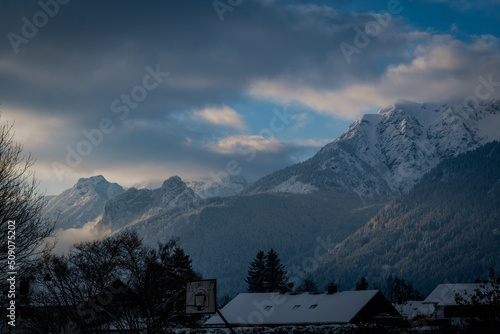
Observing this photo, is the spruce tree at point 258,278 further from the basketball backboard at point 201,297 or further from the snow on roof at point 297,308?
the basketball backboard at point 201,297

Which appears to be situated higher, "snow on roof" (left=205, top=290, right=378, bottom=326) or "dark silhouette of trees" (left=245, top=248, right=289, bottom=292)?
"dark silhouette of trees" (left=245, top=248, right=289, bottom=292)

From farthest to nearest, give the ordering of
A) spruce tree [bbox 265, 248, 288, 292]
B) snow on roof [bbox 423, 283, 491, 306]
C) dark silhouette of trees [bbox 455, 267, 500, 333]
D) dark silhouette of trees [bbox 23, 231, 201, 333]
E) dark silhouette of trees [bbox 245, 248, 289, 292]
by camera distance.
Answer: dark silhouette of trees [bbox 245, 248, 289, 292]
spruce tree [bbox 265, 248, 288, 292]
snow on roof [bbox 423, 283, 491, 306]
dark silhouette of trees [bbox 23, 231, 201, 333]
dark silhouette of trees [bbox 455, 267, 500, 333]

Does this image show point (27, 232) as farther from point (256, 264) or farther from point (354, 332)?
point (256, 264)

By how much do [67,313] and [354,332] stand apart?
24792 mm

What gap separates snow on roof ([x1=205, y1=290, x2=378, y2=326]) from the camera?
59.5 m

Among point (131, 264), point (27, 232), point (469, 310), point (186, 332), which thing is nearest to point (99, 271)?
point (131, 264)

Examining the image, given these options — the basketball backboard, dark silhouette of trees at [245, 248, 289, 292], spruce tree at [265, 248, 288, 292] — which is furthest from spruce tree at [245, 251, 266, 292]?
the basketball backboard

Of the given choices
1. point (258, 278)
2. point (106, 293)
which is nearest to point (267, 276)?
point (258, 278)

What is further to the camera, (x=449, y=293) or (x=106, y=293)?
(x=449, y=293)

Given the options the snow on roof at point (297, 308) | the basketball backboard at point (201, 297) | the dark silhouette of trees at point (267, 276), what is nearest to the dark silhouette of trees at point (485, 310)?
the basketball backboard at point (201, 297)

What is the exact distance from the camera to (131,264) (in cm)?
4950

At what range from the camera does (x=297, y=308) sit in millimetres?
64000

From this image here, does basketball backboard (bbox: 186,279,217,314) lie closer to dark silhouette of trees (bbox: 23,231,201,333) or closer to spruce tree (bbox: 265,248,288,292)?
dark silhouette of trees (bbox: 23,231,201,333)

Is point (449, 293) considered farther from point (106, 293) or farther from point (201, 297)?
point (201, 297)
